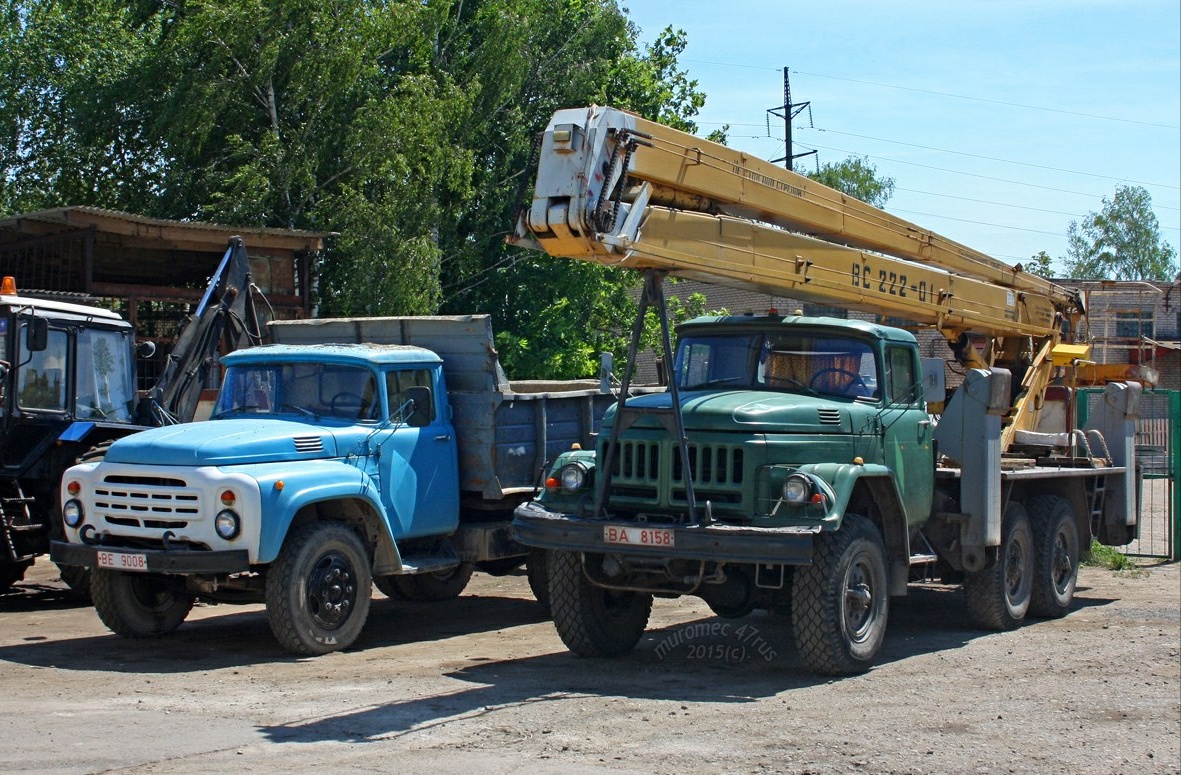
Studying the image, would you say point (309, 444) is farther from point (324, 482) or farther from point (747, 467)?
point (747, 467)

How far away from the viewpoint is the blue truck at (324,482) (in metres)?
9.31

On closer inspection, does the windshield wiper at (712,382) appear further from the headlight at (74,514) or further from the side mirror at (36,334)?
the side mirror at (36,334)

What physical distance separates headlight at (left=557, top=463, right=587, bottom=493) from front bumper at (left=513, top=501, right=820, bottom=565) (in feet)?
1.17

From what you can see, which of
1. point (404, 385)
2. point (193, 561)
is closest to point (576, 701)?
point (193, 561)

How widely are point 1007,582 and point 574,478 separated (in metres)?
4.33

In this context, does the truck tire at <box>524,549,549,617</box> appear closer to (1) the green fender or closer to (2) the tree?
(1) the green fender

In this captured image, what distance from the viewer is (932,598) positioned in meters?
13.4

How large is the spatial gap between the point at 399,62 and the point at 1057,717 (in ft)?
61.7

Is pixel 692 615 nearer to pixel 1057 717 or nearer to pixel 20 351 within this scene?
pixel 1057 717

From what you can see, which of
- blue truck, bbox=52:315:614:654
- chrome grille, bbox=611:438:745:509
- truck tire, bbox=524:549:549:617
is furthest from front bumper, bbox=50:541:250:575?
truck tire, bbox=524:549:549:617

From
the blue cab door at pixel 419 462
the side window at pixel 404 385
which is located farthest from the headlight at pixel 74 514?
the side window at pixel 404 385

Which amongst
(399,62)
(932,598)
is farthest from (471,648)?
(399,62)

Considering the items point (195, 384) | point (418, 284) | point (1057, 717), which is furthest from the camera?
point (418, 284)

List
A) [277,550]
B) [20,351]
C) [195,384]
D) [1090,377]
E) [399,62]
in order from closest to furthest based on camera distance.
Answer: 1. [277,550]
2. [20,351]
3. [195,384]
4. [1090,377]
5. [399,62]
